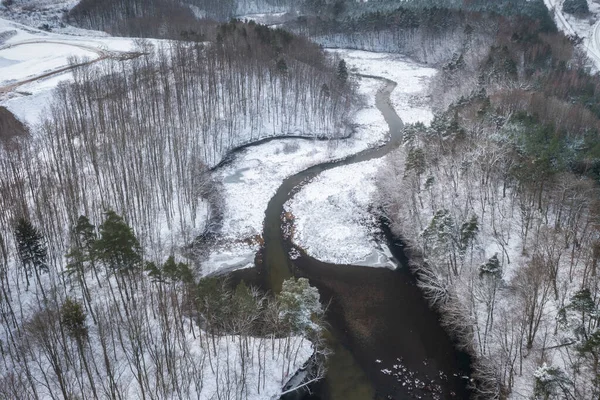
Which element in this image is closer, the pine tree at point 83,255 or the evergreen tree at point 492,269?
the pine tree at point 83,255

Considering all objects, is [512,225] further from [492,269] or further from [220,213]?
[220,213]

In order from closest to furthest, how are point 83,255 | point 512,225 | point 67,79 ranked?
point 83,255
point 512,225
point 67,79

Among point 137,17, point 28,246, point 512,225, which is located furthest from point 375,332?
point 137,17

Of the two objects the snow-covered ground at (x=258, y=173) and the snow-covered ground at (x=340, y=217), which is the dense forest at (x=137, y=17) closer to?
the snow-covered ground at (x=258, y=173)

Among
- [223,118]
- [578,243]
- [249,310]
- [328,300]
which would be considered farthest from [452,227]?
[223,118]

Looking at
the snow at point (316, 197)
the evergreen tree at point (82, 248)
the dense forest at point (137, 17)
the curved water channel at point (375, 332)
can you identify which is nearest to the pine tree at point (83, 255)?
the evergreen tree at point (82, 248)

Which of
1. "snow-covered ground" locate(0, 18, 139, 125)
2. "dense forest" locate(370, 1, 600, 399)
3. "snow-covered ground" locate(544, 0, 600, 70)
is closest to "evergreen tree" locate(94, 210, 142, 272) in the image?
"dense forest" locate(370, 1, 600, 399)
